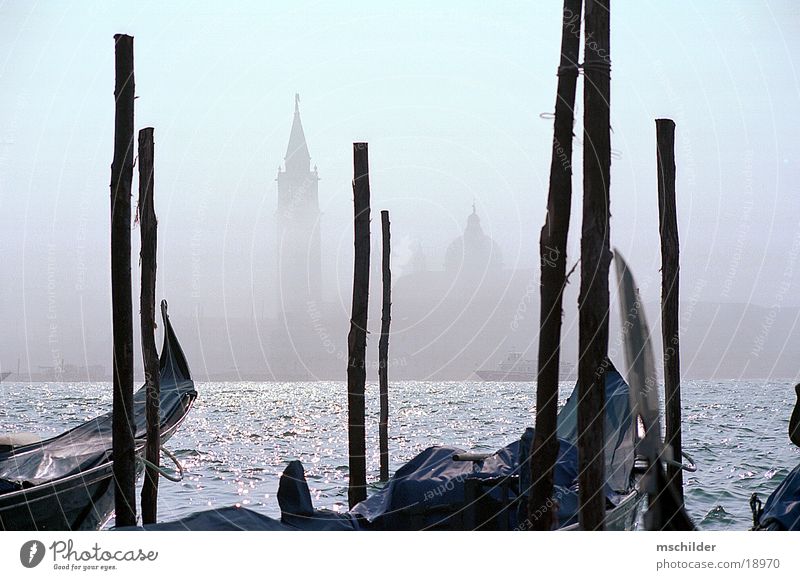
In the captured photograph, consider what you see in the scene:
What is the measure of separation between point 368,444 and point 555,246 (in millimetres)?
22820

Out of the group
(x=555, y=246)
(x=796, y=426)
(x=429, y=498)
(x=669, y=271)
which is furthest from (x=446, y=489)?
(x=669, y=271)

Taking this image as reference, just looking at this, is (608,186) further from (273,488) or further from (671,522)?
(273,488)

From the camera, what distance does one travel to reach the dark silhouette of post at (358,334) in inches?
424

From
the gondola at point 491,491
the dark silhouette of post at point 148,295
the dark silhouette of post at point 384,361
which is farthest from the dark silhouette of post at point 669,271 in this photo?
the dark silhouette of post at point 384,361

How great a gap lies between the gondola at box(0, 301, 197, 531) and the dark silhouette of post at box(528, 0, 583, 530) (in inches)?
195

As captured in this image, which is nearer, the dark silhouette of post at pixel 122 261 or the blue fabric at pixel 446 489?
the blue fabric at pixel 446 489

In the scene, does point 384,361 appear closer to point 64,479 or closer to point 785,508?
point 64,479

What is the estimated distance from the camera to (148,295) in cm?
990

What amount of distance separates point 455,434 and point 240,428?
8522 mm

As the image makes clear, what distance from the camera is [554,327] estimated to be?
647 centimetres

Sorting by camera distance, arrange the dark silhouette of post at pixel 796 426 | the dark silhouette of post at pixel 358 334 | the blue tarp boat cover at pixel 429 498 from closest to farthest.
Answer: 1. the blue tarp boat cover at pixel 429 498
2. the dark silhouette of post at pixel 796 426
3. the dark silhouette of post at pixel 358 334

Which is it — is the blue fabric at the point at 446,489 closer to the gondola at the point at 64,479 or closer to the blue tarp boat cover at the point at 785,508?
the blue tarp boat cover at the point at 785,508

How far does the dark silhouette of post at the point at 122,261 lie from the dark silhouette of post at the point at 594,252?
12.6 feet
